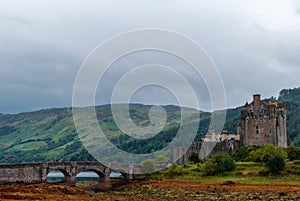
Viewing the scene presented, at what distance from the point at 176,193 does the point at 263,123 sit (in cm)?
3620

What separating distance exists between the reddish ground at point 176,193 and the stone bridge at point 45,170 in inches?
257

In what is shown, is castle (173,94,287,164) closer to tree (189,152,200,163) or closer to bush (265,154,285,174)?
tree (189,152,200,163)

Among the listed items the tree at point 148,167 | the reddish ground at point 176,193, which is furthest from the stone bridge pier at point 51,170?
the reddish ground at point 176,193

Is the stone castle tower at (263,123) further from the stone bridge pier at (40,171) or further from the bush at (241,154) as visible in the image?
the stone bridge pier at (40,171)

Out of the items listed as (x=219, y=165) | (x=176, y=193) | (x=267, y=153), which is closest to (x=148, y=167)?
(x=219, y=165)

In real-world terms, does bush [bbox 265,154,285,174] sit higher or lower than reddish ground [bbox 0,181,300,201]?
higher

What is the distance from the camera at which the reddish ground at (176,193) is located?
4424cm

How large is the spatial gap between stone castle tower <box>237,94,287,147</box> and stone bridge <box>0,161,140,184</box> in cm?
2115

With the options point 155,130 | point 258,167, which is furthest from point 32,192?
point 155,130

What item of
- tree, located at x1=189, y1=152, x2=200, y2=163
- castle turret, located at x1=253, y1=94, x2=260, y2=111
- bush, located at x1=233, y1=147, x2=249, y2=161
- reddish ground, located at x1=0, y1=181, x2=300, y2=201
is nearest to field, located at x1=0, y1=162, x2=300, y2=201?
reddish ground, located at x1=0, y1=181, x2=300, y2=201

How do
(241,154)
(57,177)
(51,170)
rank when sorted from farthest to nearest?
1. (57,177)
2. (241,154)
3. (51,170)

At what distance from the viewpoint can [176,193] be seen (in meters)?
52.8

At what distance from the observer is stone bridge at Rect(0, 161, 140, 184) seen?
59469 mm

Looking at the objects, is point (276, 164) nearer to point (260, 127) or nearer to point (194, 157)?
point (260, 127)
